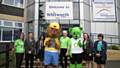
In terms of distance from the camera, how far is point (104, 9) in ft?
124

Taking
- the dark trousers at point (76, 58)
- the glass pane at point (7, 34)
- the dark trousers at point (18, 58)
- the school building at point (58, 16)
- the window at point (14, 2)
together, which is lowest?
the dark trousers at point (18, 58)

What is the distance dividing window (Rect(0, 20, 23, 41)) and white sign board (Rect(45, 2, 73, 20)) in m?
4.68

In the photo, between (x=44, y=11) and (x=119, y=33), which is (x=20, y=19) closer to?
(x=44, y=11)

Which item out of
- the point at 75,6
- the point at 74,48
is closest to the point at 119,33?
the point at 75,6

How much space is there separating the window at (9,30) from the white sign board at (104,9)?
8.38 meters

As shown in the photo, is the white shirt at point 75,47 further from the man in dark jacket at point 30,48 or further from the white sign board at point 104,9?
the white sign board at point 104,9

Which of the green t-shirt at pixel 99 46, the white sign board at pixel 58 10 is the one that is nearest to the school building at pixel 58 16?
the white sign board at pixel 58 10

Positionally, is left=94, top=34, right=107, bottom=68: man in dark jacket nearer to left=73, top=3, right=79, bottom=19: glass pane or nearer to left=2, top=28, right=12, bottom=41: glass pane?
left=73, top=3, right=79, bottom=19: glass pane

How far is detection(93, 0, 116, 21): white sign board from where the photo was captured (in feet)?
124

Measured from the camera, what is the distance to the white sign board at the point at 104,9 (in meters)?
37.7

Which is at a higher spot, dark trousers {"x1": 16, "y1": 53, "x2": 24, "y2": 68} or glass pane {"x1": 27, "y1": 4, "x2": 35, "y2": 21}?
glass pane {"x1": 27, "y1": 4, "x2": 35, "y2": 21}

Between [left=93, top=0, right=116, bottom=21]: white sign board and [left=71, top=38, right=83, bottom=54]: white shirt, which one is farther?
[left=93, top=0, right=116, bottom=21]: white sign board

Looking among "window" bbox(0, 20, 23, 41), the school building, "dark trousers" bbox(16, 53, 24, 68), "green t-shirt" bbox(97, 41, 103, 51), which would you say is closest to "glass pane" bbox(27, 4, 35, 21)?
the school building

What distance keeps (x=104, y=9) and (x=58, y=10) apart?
570 cm
